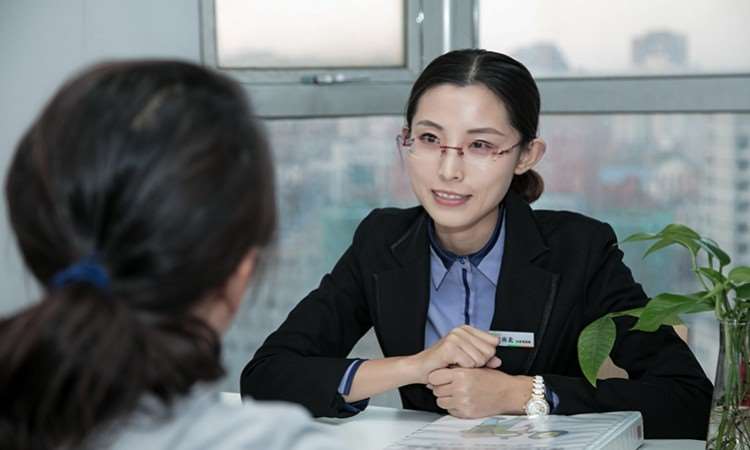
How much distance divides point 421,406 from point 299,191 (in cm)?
110

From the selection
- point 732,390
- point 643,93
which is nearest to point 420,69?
point 643,93

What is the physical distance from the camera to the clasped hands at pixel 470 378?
181 centimetres

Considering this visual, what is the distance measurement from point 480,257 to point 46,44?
1.39 metres

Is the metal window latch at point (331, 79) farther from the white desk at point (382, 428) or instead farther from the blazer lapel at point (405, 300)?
the white desk at point (382, 428)

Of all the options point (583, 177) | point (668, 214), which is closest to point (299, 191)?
point (583, 177)

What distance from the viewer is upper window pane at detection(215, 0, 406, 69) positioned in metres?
3.00

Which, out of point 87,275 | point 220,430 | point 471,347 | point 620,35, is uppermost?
point 620,35

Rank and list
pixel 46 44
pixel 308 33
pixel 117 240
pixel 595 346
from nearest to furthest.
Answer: pixel 117 240
pixel 595 346
pixel 46 44
pixel 308 33

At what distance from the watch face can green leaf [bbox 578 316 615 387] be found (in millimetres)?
230

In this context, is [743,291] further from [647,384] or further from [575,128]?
[575,128]

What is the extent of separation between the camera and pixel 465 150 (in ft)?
6.65

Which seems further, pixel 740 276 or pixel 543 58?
pixel 543 58

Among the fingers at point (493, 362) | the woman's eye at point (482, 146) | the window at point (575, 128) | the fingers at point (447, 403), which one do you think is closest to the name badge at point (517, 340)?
the fingers at point (493, 362)

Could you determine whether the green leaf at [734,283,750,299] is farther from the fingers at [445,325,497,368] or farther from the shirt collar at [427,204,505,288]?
the shirt collar at [427,204,505,288]
